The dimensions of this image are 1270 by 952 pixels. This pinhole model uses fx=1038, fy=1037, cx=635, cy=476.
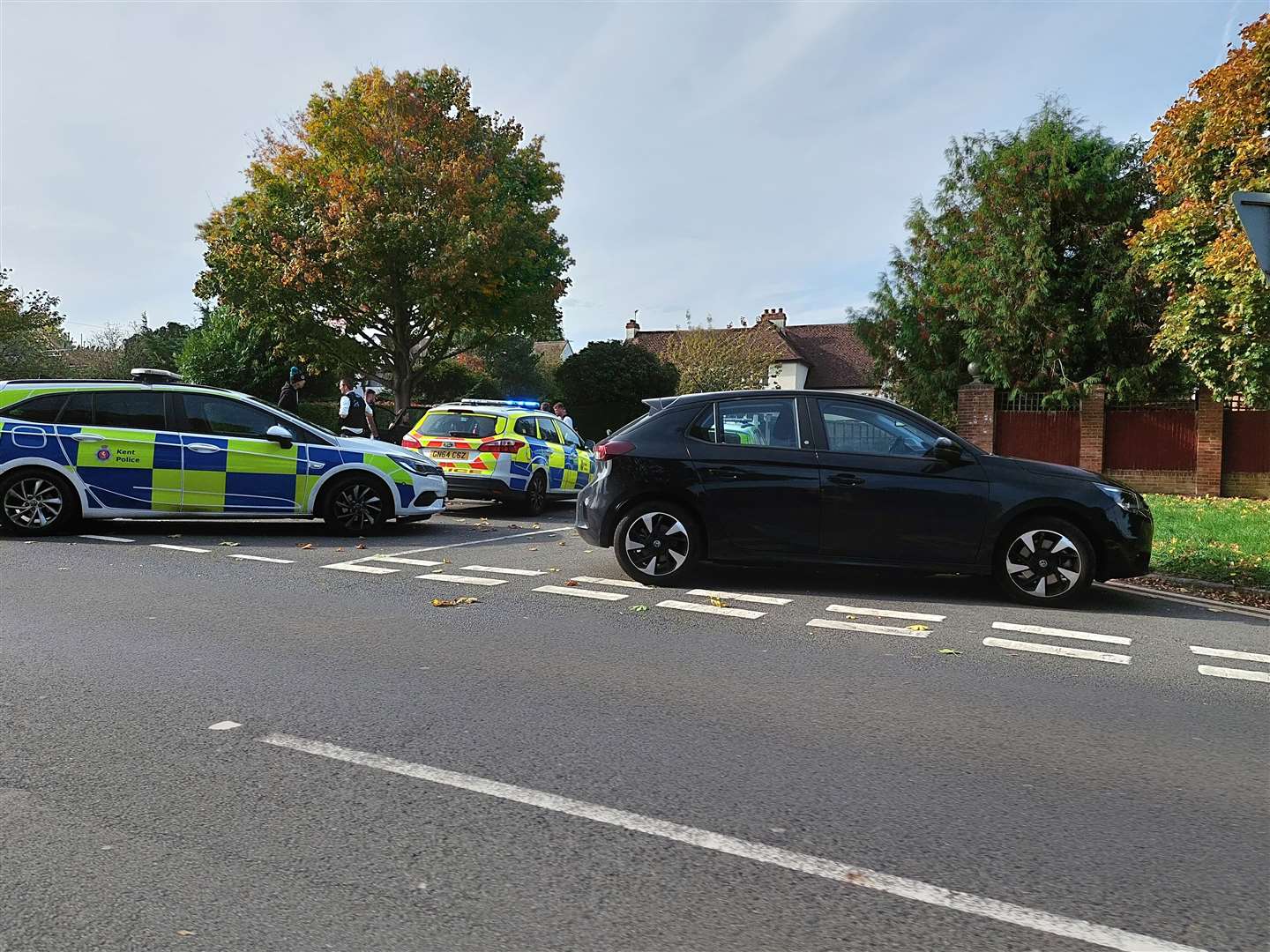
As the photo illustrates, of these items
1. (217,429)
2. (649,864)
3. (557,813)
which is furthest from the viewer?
(217,429)

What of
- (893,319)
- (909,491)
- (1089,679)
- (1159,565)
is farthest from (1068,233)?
(1089,679)

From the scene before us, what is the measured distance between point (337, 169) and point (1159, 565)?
83.4 ft

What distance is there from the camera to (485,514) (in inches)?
566

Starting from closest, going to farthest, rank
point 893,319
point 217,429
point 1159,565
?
point 1159,565 < point 217,429 < point 893,319

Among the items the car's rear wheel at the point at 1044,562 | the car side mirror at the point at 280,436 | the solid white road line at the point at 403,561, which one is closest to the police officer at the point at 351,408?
the car side mirror at the point at 280,436

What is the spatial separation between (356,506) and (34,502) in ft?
10.1

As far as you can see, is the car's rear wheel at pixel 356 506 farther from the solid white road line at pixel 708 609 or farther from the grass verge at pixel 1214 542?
the grass verge at pixel 1214 542

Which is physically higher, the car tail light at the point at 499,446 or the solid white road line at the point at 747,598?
the car tail light at the point at 499,446

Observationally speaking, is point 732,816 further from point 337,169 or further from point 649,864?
point 337,169

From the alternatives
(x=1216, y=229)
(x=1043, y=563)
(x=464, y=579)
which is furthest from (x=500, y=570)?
(x=1216, y=229)

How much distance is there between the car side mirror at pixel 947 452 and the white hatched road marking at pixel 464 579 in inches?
140

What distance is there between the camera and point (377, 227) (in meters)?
28.3

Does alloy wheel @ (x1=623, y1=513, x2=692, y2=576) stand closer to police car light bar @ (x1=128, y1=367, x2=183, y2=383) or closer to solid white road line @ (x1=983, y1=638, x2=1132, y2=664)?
solid white road line @ (x1=983, y1=638, x2=1132, y2=664)

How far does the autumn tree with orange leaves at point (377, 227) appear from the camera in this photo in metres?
28.7
